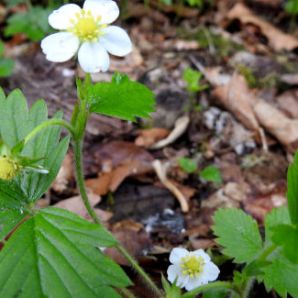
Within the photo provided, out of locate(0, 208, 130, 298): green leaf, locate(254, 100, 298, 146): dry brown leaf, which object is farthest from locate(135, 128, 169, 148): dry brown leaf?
locate(0, 208, 130, 298): green leaf

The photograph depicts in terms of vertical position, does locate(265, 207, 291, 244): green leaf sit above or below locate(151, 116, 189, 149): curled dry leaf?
above

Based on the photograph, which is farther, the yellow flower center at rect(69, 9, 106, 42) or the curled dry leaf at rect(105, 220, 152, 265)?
the curled dry leaf at rect(105, 220, 152, 265)

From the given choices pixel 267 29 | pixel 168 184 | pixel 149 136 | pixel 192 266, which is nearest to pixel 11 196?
pixel 192 266

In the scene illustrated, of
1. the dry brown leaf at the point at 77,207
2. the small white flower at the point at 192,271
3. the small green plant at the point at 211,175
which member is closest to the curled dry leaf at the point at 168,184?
the small green plant at the point at 211,175

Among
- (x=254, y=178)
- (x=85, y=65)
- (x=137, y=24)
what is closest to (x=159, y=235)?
(x=254, y=178)

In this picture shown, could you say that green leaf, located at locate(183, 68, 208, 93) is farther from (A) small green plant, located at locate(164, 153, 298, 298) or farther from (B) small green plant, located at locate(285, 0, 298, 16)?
(B) small green plant, located at locate(285, 0, 298, 16)

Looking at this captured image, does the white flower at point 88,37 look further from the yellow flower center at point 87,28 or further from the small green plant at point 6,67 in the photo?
the small green plant at point 6,67

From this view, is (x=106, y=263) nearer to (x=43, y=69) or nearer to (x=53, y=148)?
(x=53, y=148)
